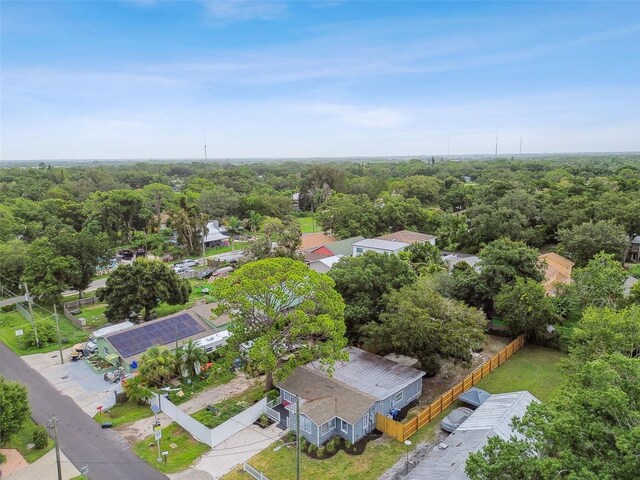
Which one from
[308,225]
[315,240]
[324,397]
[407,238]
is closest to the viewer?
[324,397]

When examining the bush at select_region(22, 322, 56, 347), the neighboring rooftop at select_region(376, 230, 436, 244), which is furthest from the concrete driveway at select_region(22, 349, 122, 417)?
the neighboring rooftop at select_region(376, 230, 436, 244)

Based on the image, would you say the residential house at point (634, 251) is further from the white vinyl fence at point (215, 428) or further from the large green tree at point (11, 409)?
the large green tree at point (11, 409)

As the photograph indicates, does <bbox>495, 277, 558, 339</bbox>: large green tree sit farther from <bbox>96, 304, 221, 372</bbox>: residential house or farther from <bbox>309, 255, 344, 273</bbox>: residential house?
<bbox>309, 255, 344, 273</bbox>: residential house

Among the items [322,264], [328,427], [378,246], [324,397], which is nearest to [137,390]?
[324,397]

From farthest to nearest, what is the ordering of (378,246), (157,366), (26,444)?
(378,246) < (157,366) < (26,444)

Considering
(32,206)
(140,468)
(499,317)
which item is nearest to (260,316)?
(140,468)

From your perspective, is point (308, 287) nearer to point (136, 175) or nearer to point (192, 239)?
point (192, 239)

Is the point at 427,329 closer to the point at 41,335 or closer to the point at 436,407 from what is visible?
the point at 436,407
